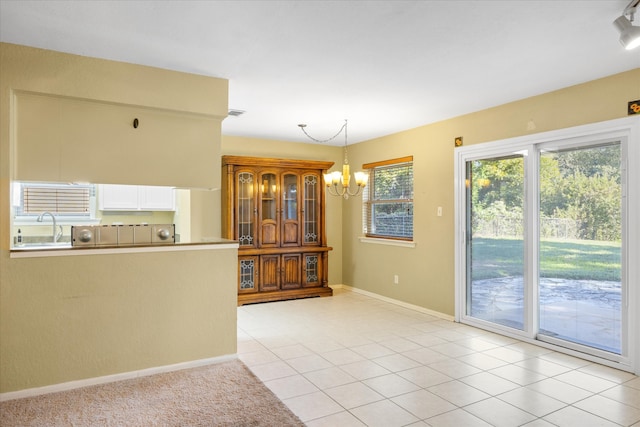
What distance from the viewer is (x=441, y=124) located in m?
Answer: 5.06

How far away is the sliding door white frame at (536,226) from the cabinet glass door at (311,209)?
7.45 feet

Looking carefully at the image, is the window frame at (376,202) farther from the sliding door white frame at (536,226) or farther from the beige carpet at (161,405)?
the beige carpet at (161,405)

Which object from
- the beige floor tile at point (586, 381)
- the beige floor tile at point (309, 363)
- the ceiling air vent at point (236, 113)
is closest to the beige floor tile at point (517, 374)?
the beige floor tile at point (586, 381)

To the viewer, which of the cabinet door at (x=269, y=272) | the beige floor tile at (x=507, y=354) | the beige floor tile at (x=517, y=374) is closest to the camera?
the beige floor tile at (x=517, y=374)

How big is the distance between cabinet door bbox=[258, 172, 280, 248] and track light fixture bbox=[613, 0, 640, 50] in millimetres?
4462

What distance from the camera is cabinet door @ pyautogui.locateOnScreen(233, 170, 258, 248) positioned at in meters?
5.79

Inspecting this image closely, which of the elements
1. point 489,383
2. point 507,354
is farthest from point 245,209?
point 489,383

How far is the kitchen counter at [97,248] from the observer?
288cm

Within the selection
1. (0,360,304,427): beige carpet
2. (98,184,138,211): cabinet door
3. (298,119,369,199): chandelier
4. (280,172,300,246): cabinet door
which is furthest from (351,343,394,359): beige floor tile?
(98,184,138,211): cabinet door

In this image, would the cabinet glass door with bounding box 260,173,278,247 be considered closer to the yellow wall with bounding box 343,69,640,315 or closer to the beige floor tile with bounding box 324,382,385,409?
the yellow wall with bounding box 343,69,640,315

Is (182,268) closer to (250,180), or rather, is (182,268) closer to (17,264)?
(17,264)

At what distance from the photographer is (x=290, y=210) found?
20.3 feet

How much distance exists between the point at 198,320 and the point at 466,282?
3037mm

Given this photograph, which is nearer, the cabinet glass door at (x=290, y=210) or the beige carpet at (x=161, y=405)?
the beige carpet at (x=161, y=405)
